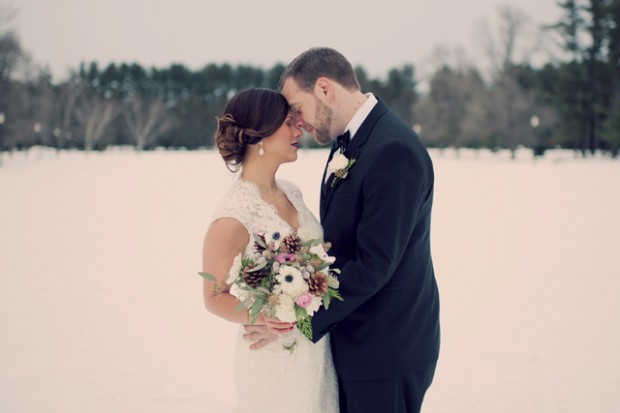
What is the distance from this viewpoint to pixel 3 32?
4366 centimetres

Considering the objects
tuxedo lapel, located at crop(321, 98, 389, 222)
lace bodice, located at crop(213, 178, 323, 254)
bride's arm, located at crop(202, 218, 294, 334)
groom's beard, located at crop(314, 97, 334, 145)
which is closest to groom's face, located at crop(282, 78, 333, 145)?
groom's beard, located at crop(314, 97, 334, 145)

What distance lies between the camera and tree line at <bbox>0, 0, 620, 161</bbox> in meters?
44.6

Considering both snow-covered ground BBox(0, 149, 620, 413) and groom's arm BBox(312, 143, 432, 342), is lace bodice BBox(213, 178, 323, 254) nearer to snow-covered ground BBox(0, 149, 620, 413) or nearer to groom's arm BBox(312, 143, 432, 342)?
groom's arm BBox(312, 143, 432, 342)

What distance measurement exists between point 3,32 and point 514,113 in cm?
4139

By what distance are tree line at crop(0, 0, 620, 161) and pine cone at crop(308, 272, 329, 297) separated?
86.5 feet

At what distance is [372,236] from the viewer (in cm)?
244

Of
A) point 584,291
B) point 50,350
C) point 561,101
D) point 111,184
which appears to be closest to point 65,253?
point 50,350

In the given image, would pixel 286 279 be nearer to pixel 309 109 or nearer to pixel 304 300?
pixel 304 300

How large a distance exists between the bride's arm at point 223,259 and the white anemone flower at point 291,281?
439mm

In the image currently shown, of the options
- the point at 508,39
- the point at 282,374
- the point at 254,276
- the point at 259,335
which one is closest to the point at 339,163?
the point at 254,276

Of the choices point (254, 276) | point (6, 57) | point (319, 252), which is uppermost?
point (6, 57)

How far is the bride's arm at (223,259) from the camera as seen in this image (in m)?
2.73

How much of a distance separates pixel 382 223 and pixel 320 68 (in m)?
0.94

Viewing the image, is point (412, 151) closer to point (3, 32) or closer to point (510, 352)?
point (510, 352)
